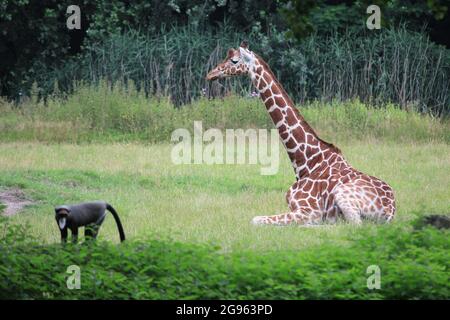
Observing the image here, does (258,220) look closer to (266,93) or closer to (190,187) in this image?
(266,93)

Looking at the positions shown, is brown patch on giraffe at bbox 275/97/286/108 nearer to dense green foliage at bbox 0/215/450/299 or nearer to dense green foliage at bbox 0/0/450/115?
dense green foliage at bbox 0/215/450/299

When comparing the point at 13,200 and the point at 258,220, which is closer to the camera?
the point at 258,220

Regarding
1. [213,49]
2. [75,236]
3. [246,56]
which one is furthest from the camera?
[213,49]

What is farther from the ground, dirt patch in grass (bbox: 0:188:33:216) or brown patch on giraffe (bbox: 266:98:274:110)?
brown patch on giraffe (bbox: 266:98:274:110)

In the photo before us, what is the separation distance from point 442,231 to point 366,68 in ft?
41.1

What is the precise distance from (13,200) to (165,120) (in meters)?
6.68

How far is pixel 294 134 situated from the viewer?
41.3ft

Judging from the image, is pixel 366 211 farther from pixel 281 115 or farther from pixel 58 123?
pixel 58 123

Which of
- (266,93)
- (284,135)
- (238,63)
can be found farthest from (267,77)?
(284,135)

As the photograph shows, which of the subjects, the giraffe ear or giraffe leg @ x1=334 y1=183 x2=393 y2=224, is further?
the giraffe ear

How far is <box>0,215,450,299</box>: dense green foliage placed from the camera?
319 inches

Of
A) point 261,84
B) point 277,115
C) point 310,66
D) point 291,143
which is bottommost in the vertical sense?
point 291,143

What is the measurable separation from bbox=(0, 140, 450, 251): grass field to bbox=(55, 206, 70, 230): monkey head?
1.11 metres

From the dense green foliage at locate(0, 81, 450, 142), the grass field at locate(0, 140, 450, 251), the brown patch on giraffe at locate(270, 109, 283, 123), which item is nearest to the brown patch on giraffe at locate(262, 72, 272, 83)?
the brown patch on giraffe at locate(270, 109, 283, 123)
